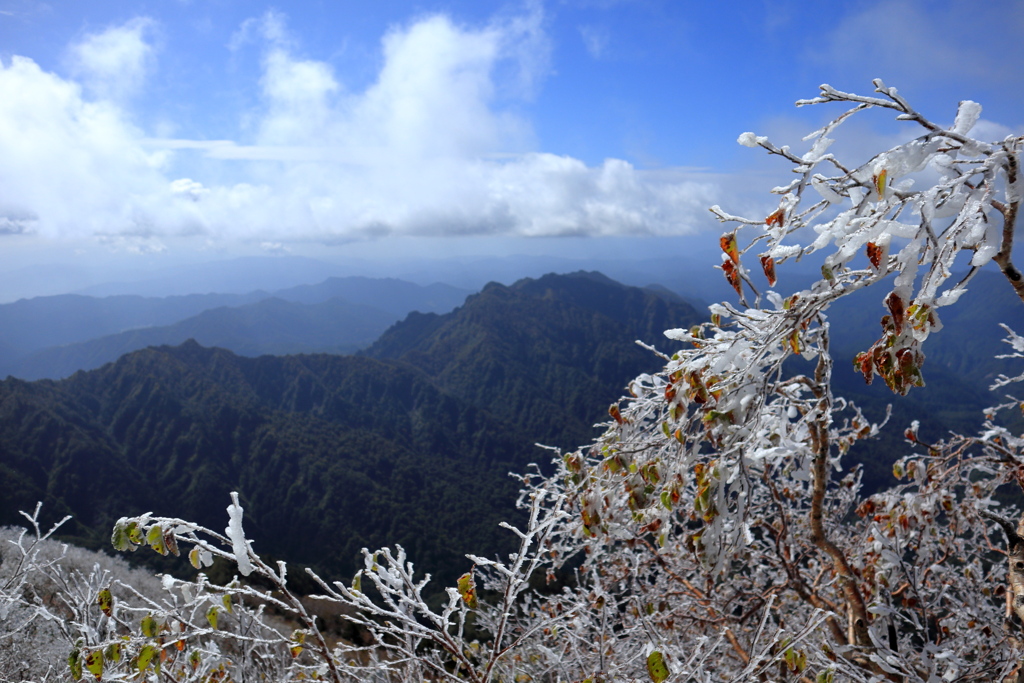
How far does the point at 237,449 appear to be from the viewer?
272ft

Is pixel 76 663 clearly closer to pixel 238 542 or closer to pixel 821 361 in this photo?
pixel 238 542

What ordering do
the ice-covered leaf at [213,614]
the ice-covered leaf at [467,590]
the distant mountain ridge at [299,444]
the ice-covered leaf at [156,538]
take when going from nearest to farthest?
the ice-covered leaf at [156,538] → the ice-covered leaf at [213,614] → the ice-covered leaf at [467,590] → the distant mountain ridge at [299,444]

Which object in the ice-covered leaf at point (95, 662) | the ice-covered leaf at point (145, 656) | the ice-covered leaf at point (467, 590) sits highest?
the ice-covered leaf at point (145, 656)

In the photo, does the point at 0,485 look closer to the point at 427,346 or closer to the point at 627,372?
the point at 427,346

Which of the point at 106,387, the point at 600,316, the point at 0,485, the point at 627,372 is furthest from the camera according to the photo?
the point at 600,316

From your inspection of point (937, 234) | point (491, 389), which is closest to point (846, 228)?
point (937, 234)

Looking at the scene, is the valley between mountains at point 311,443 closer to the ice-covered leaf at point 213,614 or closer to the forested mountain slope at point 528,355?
the forested mountain slope at point 528,355

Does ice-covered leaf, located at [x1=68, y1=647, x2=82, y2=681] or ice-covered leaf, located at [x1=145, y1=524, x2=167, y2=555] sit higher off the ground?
ice-covered leaf, located at [x1=145, y1=524, x2=167, y2=555]

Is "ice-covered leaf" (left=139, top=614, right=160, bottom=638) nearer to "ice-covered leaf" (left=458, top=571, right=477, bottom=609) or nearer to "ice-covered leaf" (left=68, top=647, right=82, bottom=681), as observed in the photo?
"ice-covered leaf" (left=68, top=647, right=82, bottom=681)

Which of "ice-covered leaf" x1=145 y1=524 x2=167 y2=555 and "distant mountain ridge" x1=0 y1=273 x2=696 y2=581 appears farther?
"distant mountain ridge" x1=0 y1=273 x2=696 y2=581

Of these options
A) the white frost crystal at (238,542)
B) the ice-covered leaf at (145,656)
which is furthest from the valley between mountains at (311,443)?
the white frost crystal at (238,542)

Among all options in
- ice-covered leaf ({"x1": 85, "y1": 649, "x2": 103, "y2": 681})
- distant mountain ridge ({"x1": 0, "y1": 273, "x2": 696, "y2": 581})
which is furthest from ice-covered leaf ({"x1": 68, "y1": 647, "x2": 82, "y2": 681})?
distant mountain ridge ({"x1": 0, "y1": 273, "x2": 696, "y2": 581})

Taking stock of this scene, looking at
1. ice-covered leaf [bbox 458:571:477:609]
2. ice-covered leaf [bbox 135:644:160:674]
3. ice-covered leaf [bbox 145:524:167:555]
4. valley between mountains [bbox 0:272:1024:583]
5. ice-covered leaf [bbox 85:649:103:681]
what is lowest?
valley between mountains [bbox 0:272:1024:583]

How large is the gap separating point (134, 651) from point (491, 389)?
5525 inches
